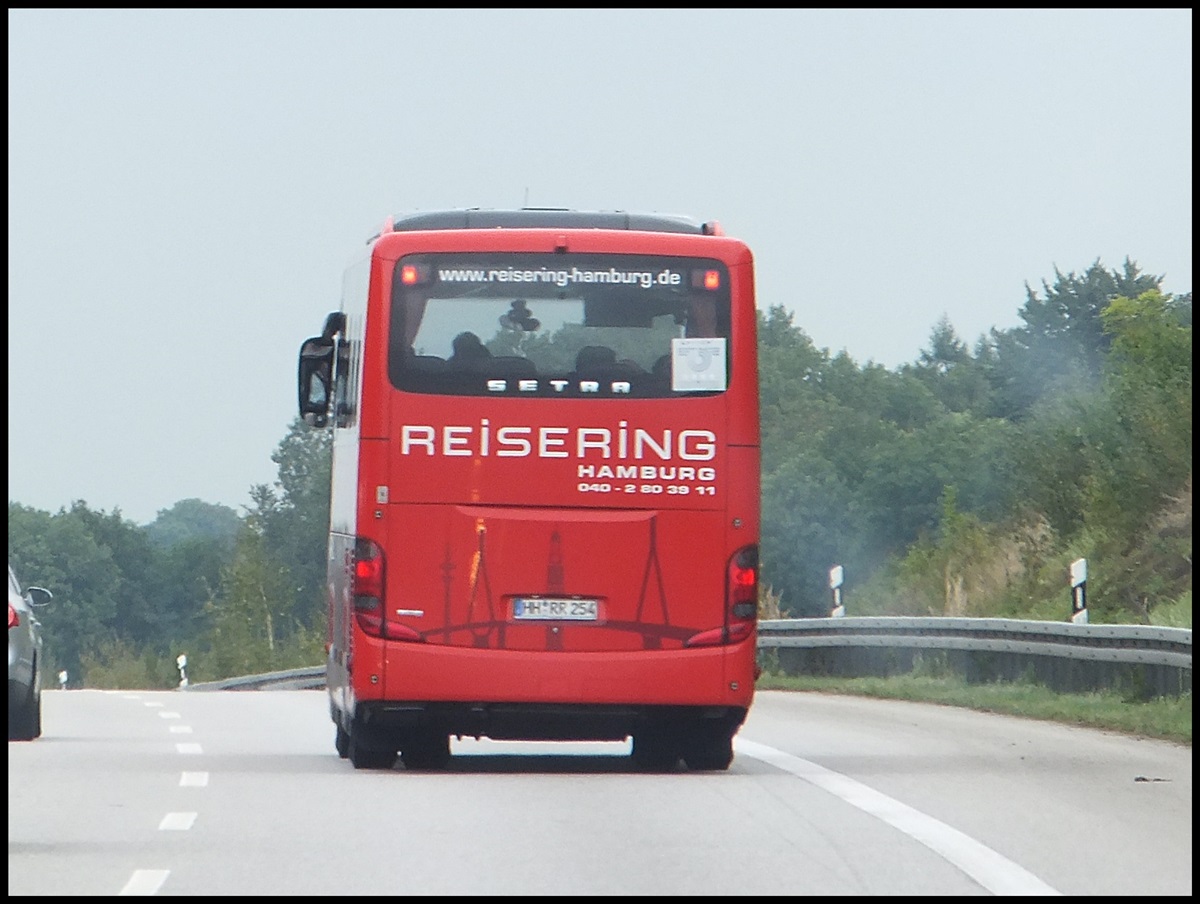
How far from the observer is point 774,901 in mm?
9359

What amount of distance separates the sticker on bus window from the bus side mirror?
2.65 metres

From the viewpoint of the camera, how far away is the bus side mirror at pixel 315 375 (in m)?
16.6

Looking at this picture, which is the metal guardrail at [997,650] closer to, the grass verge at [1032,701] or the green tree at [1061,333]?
the grass verge at [1032,701]

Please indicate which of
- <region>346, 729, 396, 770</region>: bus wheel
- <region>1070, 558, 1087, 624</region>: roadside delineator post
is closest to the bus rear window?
<region>346, 729, 396, 770</region>: bus wheel

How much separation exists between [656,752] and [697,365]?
256 cm

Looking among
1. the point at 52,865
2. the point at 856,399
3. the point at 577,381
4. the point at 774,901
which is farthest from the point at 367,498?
the point at 856,399

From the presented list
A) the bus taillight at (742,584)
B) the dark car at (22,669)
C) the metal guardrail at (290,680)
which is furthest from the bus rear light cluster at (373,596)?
the metal guardrail at (290,680)

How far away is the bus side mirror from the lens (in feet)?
54.4

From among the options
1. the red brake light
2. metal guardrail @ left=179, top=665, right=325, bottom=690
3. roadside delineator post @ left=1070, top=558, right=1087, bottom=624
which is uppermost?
the red brake light

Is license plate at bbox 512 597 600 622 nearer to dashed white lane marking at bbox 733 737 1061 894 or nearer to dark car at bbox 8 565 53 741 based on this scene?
dashed white lane marking at bbox 733 737 1061 894

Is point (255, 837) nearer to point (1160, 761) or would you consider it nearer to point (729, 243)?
point (729, 243)

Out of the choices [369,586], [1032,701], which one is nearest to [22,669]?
[369,586]

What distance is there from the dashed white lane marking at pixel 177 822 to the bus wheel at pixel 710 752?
3807 millimetres

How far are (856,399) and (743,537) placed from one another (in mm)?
125901
